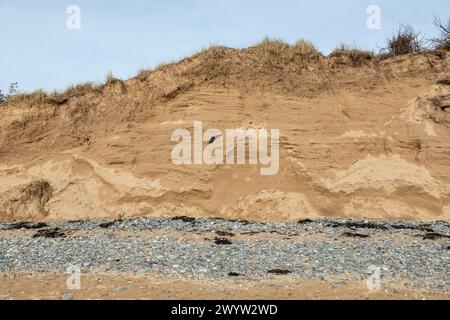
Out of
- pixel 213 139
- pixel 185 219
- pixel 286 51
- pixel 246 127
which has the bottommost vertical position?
pixel 185 219

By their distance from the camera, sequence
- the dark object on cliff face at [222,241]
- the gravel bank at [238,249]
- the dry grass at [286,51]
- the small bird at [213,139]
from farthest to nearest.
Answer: the dry grass at [286,51], the small bird at [213,139], the dark object on cliff face at [222,241], the gravel bank at [238,249]

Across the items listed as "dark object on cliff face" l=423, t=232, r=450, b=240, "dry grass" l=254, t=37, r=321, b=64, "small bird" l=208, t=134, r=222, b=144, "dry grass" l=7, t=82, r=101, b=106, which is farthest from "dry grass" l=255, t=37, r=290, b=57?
"dark object on cliff face" l=423, t=232, r=450, b=240

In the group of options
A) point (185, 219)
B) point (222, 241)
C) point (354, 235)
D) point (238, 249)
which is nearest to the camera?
point (238, 249)

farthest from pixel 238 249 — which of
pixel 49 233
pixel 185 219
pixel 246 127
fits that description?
pixel 246 127

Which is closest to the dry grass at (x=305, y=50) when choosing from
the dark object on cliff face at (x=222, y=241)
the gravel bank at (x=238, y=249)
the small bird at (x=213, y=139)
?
the small bird at (x=213, y=139)

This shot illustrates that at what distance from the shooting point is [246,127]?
618 inches

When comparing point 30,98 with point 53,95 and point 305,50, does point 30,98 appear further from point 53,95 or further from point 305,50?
point 305,50

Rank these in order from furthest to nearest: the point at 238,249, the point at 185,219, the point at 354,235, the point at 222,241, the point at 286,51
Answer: the point at 286,51, the point at 185,219, the point at 354,235, the point at 222,241, the point at 238,249

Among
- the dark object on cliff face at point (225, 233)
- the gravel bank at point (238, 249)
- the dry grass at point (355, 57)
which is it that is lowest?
the gravel bank at point (238, 249)

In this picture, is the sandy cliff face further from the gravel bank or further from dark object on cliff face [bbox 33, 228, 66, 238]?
dark object on cliff face [bbox 33, 228, 66, 238]

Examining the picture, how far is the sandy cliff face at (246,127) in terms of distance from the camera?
14891 millimetres

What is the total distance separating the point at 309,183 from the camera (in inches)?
590

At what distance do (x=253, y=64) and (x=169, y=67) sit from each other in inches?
110

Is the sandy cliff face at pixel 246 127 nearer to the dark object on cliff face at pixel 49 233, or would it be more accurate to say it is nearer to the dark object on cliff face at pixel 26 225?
the dark object on cliff face at pixel 26 225
